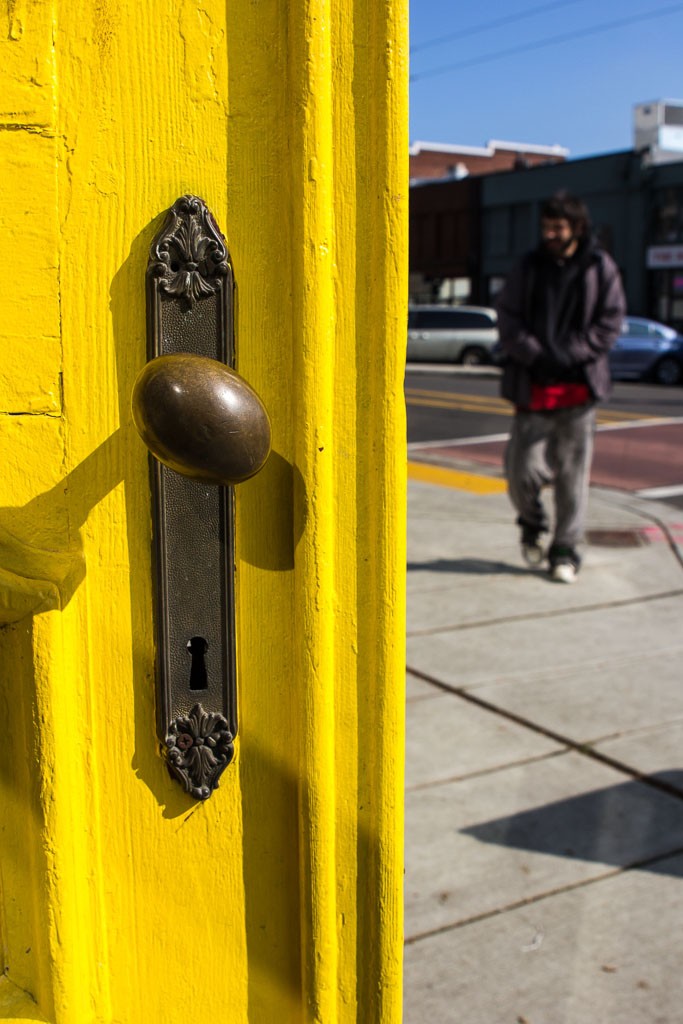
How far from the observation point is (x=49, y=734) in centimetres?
88

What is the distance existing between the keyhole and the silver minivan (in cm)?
2728

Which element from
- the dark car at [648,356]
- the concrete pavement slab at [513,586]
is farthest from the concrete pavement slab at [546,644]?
the dark car at [648,356]

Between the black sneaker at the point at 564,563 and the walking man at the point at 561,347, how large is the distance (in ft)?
0.11

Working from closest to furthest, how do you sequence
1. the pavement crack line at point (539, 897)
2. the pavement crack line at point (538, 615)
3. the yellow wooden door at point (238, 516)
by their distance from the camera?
the yellow wooden door at point (238, 516)
the pavement crack line at point (539, 897)
the pavement crack line at point (538, 615)

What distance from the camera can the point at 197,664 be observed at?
90 cm

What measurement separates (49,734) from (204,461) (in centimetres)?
29

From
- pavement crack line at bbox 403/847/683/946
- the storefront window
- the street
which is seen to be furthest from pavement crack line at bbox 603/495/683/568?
the storefront window

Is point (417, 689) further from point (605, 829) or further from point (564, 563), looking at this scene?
point (564, 563)

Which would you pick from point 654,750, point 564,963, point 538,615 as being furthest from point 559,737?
point 538,615

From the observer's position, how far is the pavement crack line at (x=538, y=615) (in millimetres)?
4879

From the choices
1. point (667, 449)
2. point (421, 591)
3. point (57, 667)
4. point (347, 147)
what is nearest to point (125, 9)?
point (347, 147)

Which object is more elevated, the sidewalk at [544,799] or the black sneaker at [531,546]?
the black sneaker at [531,546]

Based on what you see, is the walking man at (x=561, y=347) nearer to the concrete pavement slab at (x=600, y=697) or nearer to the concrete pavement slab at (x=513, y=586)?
the concrete pavement slab at (x=513, y=586)

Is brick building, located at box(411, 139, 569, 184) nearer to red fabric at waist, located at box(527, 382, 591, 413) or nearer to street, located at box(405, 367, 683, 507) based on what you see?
street, located at box(405, 367, 683, 507)
